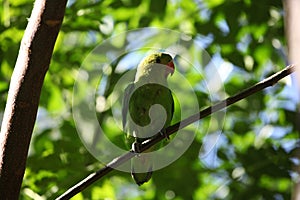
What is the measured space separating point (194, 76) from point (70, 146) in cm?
95

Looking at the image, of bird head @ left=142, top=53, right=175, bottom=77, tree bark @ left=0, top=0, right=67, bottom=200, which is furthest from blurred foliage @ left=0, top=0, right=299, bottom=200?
tree bark @ left=0, top=0, right=67, bottom=200

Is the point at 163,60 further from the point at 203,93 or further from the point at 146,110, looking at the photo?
the point at 203,93

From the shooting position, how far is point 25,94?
167 cm

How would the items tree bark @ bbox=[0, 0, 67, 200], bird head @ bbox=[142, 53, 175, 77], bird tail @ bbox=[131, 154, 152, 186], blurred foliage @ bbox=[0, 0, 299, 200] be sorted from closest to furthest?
1. tree bark @ bbox=[0, 0, 67, 200]
2. bird tail @ bbox=[131, 154, 152, 186]
3. bird head @ bbox=[142, 53, 175, 77]
4. blurred foliage @ bbox=[0, 0, 299, 200]

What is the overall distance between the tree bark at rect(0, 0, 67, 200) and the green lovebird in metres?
1.08

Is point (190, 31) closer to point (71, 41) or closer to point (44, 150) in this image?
point (71, 41)

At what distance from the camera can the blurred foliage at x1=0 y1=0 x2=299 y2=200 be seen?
3506 mm

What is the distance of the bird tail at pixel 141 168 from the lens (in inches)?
109

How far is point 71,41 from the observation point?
382cm

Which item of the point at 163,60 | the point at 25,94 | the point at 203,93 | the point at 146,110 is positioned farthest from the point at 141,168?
the point at 25,94

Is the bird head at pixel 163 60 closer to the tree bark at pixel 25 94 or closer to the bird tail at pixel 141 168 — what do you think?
the bird tail at pixel 141 168

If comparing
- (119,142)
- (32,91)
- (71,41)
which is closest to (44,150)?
(119,142)

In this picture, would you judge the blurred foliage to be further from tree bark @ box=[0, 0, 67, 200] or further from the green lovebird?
tree bark @ box=[0, 0, 67, 200]

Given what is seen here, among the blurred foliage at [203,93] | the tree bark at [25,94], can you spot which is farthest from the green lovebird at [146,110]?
the tree bark at [25,94]
